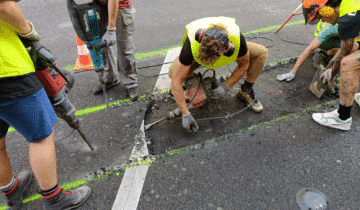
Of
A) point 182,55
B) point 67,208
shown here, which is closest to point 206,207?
point 67,208

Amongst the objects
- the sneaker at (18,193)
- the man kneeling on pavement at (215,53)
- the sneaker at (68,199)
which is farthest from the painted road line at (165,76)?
the sneaker at (18,193)

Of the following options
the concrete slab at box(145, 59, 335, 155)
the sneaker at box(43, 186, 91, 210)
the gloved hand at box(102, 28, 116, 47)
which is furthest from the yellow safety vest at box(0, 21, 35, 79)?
the concrete slab at box(145, 59, 335, 155)

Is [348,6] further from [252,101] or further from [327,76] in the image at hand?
[252,101]

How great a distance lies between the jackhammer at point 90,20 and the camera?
91.9 inches

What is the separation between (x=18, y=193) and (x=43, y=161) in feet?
Result: 2.14

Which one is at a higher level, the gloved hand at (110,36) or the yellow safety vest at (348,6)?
the yellow safety vest at (348,6)

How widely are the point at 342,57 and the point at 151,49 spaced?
304cm

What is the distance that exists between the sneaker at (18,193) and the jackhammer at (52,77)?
70 cm

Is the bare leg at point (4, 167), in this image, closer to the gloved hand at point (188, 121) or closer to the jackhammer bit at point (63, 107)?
the jackhammer bit at point (63, 107)

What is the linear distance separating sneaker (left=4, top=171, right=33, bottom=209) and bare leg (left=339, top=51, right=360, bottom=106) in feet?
11.0

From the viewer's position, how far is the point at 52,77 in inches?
70.3

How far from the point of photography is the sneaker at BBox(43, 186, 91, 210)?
1.78m

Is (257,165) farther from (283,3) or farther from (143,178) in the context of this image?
(283,3)

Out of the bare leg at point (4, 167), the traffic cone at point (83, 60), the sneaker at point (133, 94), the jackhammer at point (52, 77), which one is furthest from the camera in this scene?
the traffic cone at point (83, 60)
